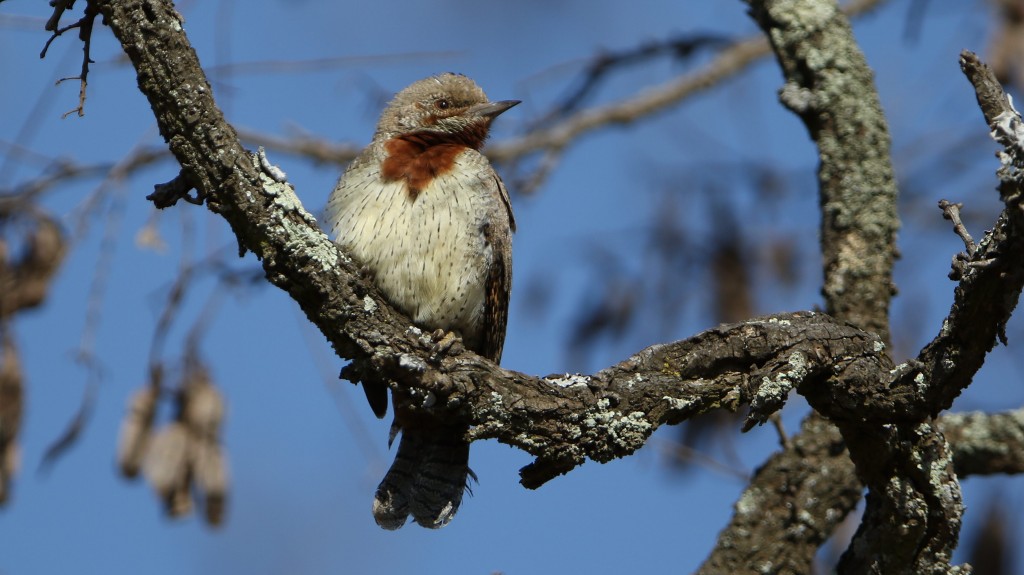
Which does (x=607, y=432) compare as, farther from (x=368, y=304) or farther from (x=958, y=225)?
(x=958, y=225)

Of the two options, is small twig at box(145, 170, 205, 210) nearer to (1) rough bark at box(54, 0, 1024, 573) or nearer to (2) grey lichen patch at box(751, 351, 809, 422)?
(1) rough bark at box(54, 0, 1024, 573)

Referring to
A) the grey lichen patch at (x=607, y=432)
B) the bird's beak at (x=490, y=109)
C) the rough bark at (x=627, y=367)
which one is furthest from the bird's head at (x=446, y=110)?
the grey lichen patch at (x=607, y=432)

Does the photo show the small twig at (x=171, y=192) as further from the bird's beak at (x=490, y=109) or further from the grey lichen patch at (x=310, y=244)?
the bird's beak at (x=490, y=109)

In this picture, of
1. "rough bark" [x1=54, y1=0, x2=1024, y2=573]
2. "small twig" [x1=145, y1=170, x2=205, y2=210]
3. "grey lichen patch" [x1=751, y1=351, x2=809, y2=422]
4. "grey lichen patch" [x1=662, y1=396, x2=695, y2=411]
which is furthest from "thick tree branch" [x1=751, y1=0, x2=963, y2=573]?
"small twig" [x1=145, y1=170, x2=205, y2=210]

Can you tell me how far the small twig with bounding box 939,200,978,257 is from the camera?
303 cm

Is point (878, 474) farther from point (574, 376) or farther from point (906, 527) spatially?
point (574, 376)

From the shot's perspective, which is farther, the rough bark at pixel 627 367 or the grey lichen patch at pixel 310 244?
the grey lichen patch at pixel 310 244

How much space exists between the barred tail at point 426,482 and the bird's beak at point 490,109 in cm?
164

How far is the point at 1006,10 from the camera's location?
638cm

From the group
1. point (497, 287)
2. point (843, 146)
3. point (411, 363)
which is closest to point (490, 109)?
point (497, 287)

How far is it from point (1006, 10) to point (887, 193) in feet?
7.16

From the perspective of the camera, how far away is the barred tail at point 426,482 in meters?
4.52

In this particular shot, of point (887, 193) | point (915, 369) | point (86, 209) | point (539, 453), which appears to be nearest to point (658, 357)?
point (539, 453)

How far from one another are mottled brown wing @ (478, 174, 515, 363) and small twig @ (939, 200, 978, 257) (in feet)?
6.43
